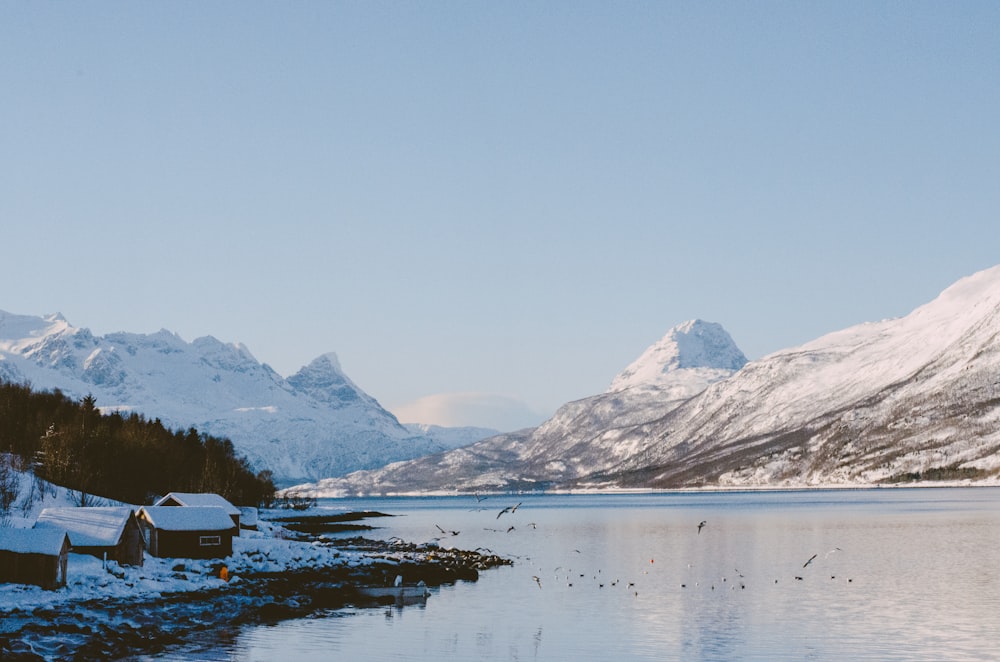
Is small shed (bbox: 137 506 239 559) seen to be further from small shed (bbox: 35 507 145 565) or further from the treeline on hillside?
the treeline on hillside

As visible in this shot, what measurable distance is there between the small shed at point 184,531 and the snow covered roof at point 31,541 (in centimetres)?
2093

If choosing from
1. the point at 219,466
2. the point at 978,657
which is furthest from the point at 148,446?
the point at 978,657

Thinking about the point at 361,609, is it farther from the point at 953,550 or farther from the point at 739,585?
the point at 953,550

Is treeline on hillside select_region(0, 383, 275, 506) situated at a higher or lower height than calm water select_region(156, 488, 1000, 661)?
higher

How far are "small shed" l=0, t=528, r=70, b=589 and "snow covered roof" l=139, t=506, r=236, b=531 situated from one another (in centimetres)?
2080

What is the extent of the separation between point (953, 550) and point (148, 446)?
96189 millimetres

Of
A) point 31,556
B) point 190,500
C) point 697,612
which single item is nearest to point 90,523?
point 31,556

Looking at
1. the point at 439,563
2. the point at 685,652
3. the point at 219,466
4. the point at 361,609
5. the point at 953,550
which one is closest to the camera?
the point at 685,652

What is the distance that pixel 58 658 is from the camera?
55375 mm

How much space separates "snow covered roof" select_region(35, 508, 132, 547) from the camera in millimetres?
82188

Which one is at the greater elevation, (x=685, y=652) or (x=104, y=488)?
(x=104, y=488)

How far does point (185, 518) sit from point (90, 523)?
11.6 meters

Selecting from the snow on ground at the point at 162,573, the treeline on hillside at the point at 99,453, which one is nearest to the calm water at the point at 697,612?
the snow on ground at the point at 162,573

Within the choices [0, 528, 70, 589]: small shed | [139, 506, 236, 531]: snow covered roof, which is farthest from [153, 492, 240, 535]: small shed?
[0, 528, 70, 589]: small shed
